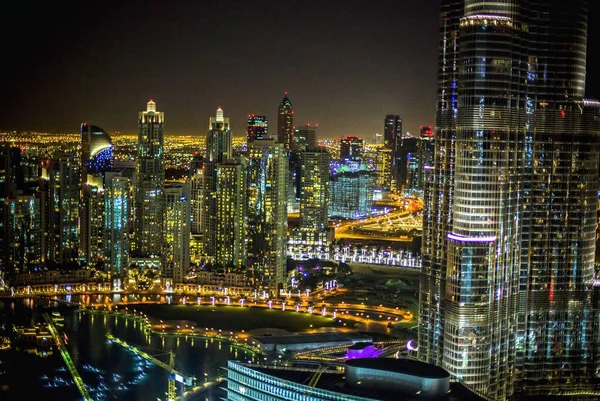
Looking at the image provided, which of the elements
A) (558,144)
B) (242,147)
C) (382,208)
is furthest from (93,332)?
(382,208)

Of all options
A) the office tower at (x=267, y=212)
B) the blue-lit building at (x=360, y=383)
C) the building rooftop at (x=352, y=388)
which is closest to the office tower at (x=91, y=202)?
the office tower at (x=267, y=212)

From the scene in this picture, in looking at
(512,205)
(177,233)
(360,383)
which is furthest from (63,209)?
(360,383)

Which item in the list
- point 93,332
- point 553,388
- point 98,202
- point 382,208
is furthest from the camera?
point 382,208

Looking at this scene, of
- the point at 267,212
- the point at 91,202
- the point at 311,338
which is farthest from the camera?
the point at 91,202

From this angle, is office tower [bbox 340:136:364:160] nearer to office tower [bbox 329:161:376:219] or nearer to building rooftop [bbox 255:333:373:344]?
office tower [bbox 329:161:376:219]

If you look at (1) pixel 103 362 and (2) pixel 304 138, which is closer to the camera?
(1) pixel 103 362

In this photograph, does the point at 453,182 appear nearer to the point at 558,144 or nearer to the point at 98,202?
the point at 558,144

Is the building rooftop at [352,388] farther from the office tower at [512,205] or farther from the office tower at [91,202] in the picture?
the office tower at [91,202]

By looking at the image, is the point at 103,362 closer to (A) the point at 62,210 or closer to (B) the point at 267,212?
(B) the point at 267,212
